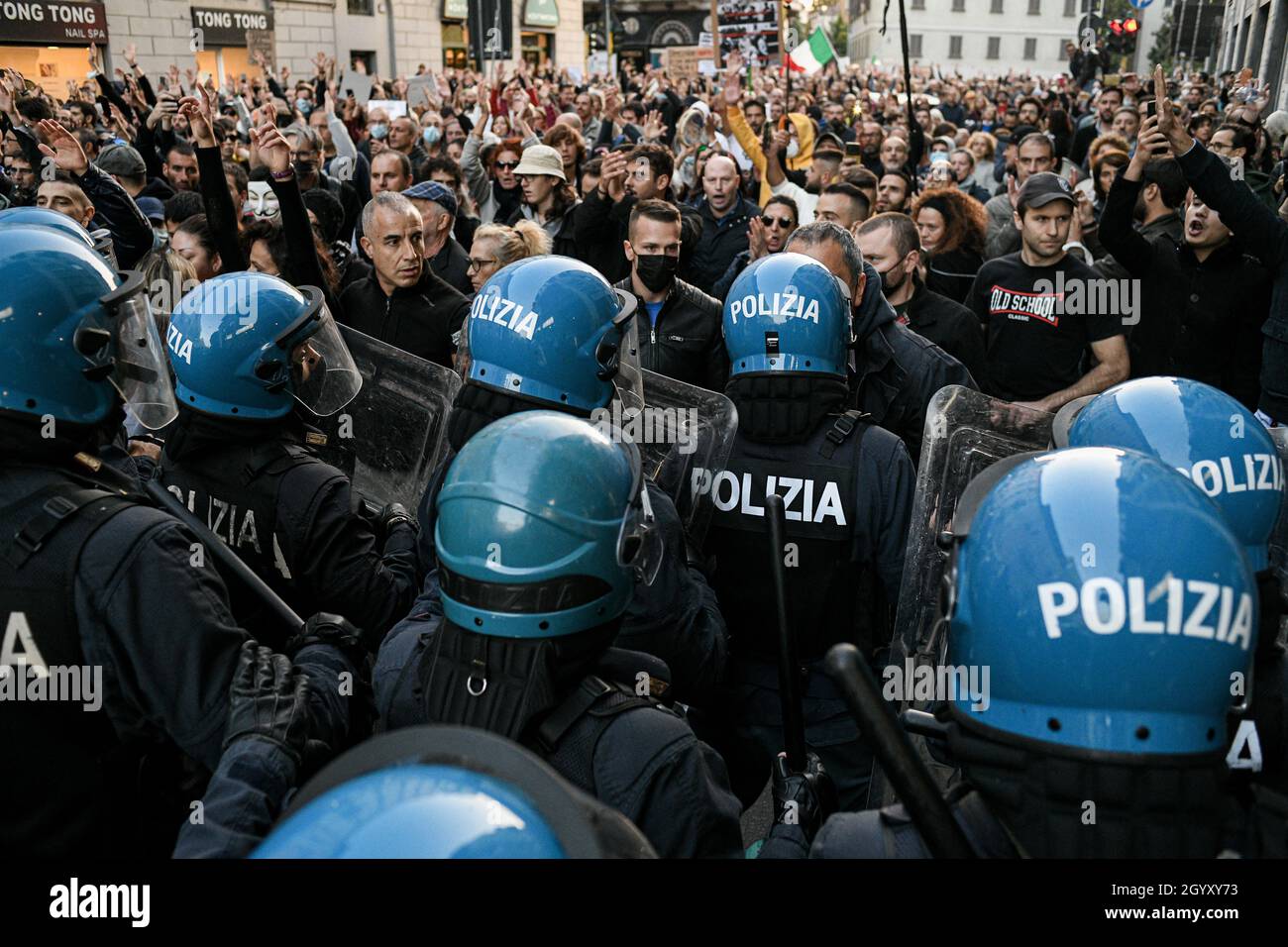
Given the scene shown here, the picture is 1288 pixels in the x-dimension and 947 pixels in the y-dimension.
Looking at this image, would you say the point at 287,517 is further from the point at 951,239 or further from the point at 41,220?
the point at 951,239

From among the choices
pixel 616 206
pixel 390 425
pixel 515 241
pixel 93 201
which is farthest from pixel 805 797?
pixel 93 201

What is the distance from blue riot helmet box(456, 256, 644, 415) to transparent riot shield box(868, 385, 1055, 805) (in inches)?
34.0

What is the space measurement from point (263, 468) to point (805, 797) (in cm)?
158

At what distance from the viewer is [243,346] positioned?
2645mm

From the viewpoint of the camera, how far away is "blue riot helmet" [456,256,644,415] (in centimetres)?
262

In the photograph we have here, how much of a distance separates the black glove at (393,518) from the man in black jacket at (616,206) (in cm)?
334

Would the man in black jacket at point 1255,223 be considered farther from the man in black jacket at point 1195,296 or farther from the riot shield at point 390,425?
the riot shield at point 390,425

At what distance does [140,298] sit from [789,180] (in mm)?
7476

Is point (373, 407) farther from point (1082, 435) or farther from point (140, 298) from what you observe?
point (1082, 435)

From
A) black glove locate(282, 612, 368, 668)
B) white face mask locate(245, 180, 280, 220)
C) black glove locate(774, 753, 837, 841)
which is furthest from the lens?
white face mask locate(245, 180, 280, 220)

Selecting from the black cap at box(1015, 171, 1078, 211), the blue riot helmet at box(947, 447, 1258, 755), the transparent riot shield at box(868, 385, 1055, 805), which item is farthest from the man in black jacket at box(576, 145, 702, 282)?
the blue riot helmet at box(947, 447, 1258, 755)

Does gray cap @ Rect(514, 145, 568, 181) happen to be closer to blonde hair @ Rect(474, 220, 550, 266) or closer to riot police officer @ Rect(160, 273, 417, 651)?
blonde hair @ Rect(474, 220, 550, 266)

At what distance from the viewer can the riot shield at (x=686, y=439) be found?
2.88m

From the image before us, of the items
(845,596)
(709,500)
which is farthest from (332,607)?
(845,596)
